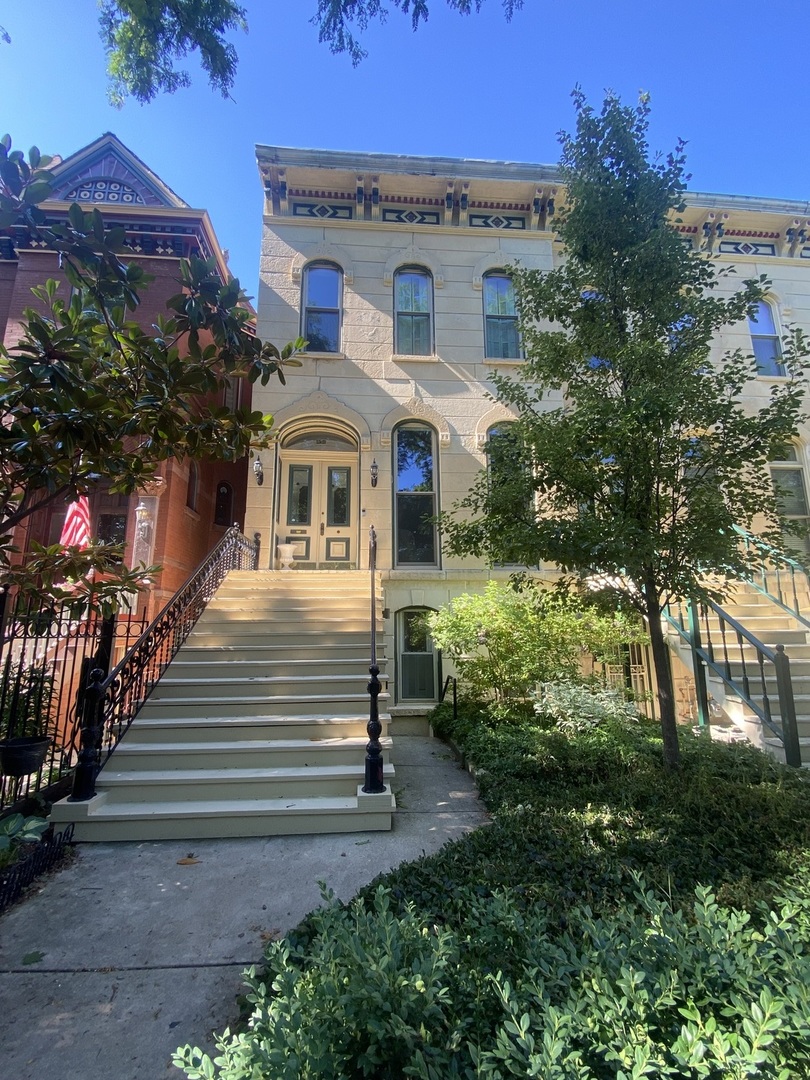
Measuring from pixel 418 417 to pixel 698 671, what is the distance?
6787 millimetres

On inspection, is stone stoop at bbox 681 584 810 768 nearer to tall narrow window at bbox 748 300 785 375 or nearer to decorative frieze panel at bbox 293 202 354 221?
tall narrow window at bbox 748 300 785 375

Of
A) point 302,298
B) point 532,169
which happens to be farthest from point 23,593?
point 532,169

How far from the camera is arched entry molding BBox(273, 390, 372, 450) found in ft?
34.0

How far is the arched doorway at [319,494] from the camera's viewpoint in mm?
10547

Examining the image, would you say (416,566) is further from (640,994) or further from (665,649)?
(640,994)

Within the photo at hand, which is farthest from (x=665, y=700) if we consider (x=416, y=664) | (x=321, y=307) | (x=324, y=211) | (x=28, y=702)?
(x=324, y=211)

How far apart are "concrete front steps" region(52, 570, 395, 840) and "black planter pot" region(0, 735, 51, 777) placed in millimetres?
453

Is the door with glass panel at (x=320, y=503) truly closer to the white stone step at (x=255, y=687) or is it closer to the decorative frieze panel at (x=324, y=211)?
the white stone step at (x=255, y=687)

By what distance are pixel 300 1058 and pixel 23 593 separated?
4154 mm

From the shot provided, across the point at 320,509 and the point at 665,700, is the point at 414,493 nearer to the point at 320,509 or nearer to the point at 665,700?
the point at 320,509

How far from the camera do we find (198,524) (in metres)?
11.9

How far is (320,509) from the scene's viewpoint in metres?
10.8

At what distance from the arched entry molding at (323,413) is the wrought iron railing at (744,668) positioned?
21.1ft

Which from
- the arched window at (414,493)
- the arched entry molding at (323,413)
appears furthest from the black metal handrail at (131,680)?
the arched window at (414,493)
